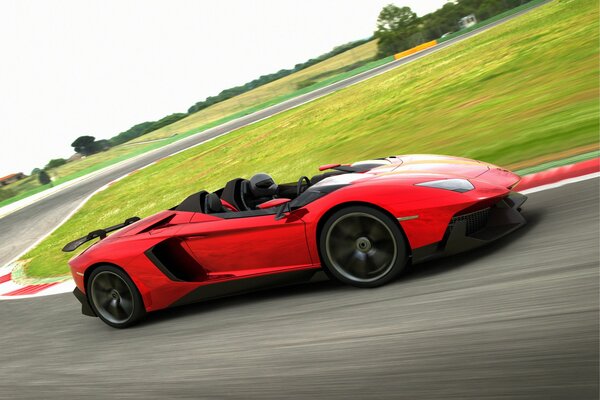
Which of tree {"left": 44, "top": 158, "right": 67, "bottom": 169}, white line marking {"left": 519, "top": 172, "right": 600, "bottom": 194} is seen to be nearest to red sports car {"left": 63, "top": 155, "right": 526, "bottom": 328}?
white line marking {"left": 519, "top": 172, "right": 600, "bottom": 194}

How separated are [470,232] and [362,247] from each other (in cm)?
78

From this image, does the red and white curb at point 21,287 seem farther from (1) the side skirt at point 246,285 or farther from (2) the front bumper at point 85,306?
(1) the side skirt at point 246,285

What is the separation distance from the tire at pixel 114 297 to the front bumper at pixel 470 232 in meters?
2.85

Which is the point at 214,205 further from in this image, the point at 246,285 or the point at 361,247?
the point at 361,247

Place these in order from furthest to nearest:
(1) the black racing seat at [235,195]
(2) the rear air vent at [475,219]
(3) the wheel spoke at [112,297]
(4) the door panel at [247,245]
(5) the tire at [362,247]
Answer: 1. (3) the wheel spoke at [112,297]
2. (1) the black racing seat at [235,195]
3. (4) the door panel at [247,245]
4. (5) the tire at [362,247]
5. (2) the rear air vent at [475,219]

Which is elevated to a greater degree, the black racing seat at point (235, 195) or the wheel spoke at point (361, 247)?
Answer: the black racing seat at point (235, 195)

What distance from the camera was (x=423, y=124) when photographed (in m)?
13.4

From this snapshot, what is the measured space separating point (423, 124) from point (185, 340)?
30.9 feet

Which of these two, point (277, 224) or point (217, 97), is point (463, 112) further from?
point (217, 97)

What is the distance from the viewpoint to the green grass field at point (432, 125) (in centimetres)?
926

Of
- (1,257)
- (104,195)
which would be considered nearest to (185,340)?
(1,257)

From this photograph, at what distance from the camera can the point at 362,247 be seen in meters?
4.58

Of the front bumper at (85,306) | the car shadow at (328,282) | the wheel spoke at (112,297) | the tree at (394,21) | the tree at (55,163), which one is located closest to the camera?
the car shadow at (328,282)

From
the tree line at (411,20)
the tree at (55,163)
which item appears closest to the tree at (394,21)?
the tree line at (411,20)
